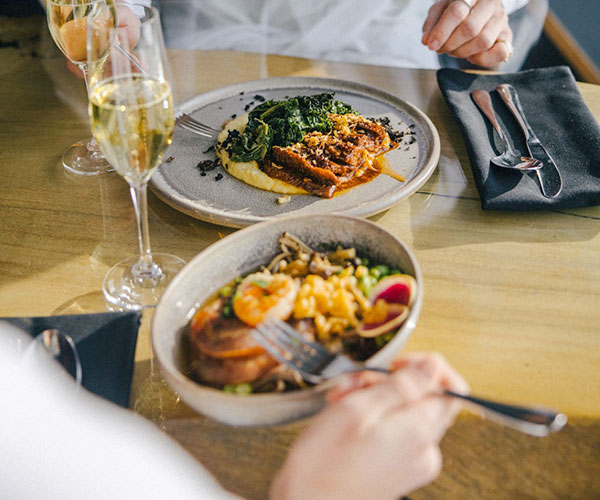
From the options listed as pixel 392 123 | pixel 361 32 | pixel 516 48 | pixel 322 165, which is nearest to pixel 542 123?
pixel 392 123

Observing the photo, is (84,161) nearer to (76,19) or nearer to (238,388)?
(76,19)

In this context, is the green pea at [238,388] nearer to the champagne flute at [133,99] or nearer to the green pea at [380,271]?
the green pea at [380,271]

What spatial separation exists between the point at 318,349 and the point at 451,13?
4.31ft

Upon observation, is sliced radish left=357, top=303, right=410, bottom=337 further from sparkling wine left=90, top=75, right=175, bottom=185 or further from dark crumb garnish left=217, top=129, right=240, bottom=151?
dark crumb garnish left=217, top=129, right=240, bottom=151

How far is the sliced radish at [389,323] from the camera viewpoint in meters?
0.79

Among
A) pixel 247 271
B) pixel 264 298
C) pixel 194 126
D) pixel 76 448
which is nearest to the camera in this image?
pixel 76 448

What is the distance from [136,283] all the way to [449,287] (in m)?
0.58

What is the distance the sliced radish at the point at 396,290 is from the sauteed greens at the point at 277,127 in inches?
22.7

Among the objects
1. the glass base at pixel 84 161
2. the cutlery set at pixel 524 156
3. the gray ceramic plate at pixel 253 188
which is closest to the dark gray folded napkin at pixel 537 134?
the cutlery set at pixel 524 156

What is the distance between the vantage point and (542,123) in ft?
4.83

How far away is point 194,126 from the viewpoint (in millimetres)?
1496

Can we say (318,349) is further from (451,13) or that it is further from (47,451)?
(451,13)

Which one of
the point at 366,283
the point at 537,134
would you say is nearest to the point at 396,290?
the point at 366,283

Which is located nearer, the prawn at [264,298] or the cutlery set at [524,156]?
the prawn at [264,298]
